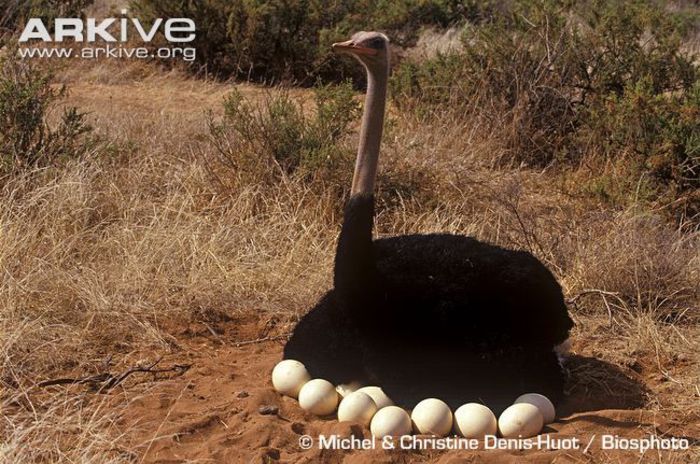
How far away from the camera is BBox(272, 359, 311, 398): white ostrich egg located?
394 centimetres

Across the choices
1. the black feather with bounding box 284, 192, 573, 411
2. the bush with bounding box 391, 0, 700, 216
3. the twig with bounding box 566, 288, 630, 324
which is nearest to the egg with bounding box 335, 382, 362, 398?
the black feather with bounding box 284, 192, 573, 411

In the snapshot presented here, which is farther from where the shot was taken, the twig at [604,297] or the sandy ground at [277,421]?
the twig at [604,297]

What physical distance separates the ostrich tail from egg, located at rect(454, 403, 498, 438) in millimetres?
557

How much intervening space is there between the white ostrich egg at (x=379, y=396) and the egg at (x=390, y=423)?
0.42 ft

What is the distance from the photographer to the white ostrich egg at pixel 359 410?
367cm

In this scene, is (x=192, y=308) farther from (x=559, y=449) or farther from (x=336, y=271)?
(x=559, y=449)

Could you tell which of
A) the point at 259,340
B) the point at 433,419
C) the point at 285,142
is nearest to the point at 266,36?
the point at 285,142

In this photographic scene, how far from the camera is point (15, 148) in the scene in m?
6.04

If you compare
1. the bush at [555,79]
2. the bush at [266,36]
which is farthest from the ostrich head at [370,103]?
the bush at [266,36]

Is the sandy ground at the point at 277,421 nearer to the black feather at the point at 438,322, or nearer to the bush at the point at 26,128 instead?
the black feather at the point at 438,322

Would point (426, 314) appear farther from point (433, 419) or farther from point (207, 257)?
point (207, 257)

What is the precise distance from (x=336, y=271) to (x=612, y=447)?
118 centimetres

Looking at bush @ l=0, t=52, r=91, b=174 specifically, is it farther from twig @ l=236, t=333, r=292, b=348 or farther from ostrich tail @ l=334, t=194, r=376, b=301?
ostrich tail @ l=334, t=194, r=376, b=301

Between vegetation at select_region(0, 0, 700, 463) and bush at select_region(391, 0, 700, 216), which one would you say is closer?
vegetation at select_region(0, 0, 700, 463)
